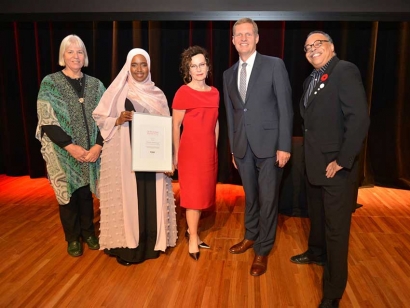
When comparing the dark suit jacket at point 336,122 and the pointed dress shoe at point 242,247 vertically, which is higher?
the dark suit jacket at point 336,122

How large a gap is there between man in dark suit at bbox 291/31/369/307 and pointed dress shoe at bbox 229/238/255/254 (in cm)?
79

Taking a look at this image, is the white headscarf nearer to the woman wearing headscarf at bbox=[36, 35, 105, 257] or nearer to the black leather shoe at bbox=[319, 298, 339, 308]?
the woman wearing headscarf at bbox=[36, 35, 105, 257]

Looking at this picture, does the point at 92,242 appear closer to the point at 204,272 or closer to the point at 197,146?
the point at 204,272

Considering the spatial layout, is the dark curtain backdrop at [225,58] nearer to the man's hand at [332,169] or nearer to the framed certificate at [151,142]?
the framed certificate at [151,142]

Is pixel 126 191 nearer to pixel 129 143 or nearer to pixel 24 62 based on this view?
pixel 129 143

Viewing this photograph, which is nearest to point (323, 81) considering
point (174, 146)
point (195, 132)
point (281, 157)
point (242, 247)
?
point (281, 157)

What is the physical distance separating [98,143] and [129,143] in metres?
0.26

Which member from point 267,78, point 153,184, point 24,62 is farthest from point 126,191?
point 24,62

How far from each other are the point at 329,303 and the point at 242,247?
836 mm

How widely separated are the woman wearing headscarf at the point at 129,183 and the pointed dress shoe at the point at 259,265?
0.62m

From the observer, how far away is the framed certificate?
2.53m

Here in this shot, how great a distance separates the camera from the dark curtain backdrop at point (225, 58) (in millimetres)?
4379

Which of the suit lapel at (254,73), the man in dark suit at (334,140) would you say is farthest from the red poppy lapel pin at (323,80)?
the suit lapel at (254,73)

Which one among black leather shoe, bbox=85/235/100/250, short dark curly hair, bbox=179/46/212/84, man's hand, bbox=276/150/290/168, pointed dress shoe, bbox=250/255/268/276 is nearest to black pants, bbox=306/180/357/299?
man's hand, bbox=276/150/290/168
